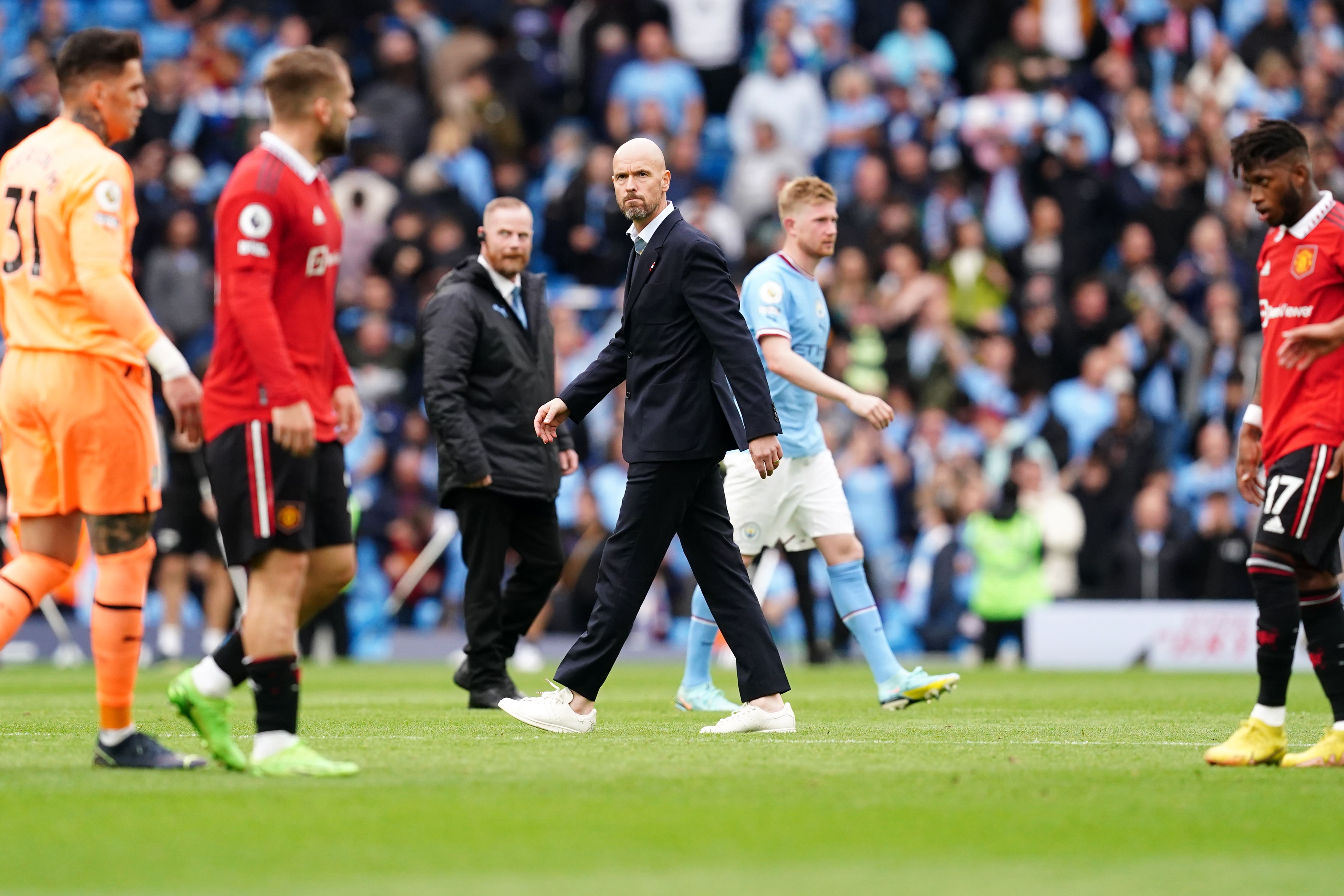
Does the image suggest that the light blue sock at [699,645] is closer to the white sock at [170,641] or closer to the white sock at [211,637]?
the white sock at [211,637]

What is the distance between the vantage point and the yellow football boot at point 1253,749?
6770mm

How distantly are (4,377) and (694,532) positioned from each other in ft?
10.1

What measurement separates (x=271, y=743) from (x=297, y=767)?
0.46 ft

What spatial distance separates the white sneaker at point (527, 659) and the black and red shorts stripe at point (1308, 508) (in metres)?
9.08

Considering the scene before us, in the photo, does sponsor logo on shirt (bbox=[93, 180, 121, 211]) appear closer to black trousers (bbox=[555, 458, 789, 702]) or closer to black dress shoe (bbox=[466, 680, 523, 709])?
black trousers (bbox=[555, 458, 789, 702])

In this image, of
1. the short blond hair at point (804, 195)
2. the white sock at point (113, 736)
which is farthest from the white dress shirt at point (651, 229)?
the white sock at point (113, 736)

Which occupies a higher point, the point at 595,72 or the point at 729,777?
the point at 595,72

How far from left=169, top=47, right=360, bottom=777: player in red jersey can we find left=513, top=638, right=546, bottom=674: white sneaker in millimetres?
8863

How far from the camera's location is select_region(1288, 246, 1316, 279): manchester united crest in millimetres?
6902

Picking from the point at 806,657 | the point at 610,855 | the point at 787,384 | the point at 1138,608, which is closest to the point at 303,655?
the point at 806,657

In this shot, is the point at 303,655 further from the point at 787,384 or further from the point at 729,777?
the point at 729,777

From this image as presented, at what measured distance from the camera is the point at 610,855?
15.5ft

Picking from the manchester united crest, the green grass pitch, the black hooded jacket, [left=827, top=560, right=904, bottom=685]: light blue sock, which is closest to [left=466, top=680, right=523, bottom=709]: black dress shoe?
the black hooded jacket

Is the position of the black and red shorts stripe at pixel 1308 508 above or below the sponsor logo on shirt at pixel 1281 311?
below
